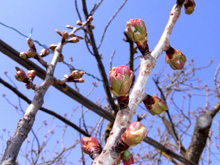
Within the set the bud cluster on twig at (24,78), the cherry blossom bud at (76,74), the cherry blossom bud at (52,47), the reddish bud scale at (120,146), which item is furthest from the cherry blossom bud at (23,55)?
the reddish bud scale at (120,146)

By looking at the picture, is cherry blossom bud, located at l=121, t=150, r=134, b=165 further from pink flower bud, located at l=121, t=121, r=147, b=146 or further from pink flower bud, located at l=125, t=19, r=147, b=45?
pink flower bud, located at l=125, t=19, r=147, b=45

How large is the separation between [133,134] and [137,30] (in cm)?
41

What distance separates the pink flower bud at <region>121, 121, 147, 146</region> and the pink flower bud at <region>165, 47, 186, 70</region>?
44 cm

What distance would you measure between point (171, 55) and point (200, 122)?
2.63m

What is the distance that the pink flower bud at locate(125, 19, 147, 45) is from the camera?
2.66 ft

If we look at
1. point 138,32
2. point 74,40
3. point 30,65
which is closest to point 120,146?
point 138,32

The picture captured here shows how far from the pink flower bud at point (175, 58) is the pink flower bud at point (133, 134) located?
44cm

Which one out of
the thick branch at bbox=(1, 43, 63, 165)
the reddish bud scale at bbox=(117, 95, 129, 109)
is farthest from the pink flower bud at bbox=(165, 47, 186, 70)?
the thick branch at bbox=(1, 43, 63, 165)

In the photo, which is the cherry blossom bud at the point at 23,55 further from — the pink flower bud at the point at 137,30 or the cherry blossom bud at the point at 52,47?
the pink flower bud at the point at 137,30

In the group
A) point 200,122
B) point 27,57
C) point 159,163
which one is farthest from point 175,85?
point 27,57

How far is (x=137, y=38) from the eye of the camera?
32.2 inches

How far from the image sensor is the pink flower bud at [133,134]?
1.91 ft

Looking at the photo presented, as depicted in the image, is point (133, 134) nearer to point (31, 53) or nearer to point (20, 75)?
point (20, 75)

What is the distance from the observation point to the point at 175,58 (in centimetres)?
94
